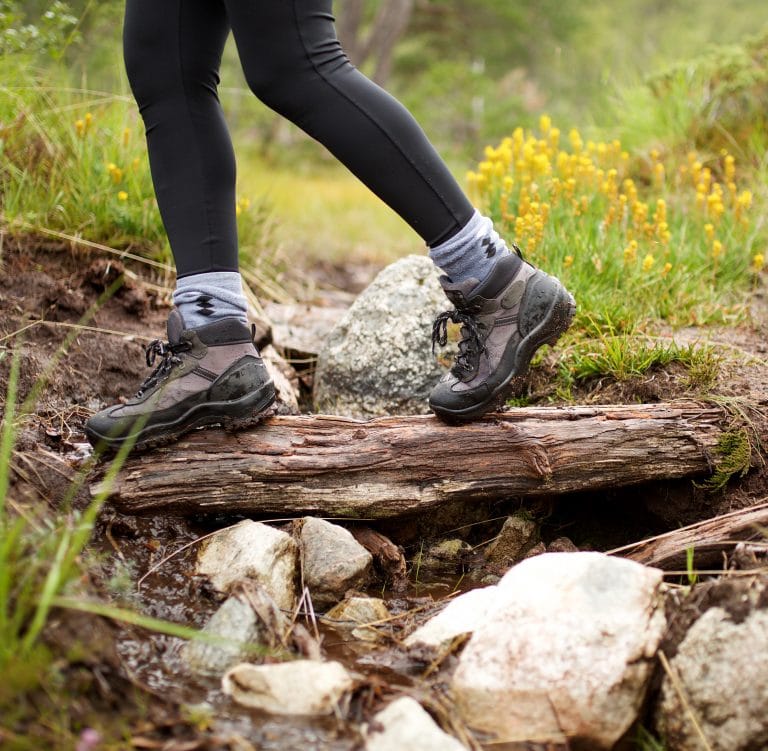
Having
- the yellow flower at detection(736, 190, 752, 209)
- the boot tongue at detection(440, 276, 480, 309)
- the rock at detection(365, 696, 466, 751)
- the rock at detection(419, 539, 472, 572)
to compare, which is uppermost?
the yellow flower at detection(736, 190, 752, 209)

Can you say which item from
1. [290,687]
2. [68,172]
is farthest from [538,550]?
[68,172]

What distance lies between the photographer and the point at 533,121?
9.28 meters

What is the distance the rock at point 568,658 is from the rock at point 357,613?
0.40m

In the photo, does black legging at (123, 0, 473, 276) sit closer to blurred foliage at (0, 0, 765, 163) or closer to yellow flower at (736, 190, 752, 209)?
blurred foliage at (0, 0, 765, 163)

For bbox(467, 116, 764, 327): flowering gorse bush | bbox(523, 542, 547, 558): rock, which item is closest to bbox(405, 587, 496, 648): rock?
bbox(523, 542, 547, 558): rock

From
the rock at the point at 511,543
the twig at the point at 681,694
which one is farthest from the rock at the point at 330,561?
the twig at the point at 681,694

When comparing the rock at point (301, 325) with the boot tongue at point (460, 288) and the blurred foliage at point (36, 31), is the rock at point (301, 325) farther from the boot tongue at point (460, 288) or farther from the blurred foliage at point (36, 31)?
the blurred foliage at point (36, 31)

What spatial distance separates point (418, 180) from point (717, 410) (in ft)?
3.83

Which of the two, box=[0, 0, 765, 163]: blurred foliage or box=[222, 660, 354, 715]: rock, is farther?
box=[0, 0, 765, 163]: blurred foliage

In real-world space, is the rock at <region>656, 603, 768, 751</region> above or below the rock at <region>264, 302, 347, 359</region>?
below

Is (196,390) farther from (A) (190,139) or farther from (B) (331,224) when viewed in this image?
(B) (331,224)

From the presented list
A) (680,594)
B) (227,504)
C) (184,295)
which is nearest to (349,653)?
(227,504)

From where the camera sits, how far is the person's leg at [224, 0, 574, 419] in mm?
1879

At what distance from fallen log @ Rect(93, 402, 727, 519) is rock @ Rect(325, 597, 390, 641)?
308mm
